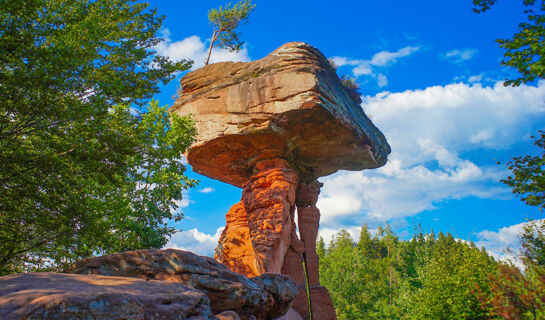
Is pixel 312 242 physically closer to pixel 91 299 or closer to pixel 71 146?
pixel 71 146

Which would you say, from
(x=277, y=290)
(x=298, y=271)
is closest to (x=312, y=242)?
(x=298, y=271)

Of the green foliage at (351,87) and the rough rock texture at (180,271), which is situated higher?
the green foliage at (351,87)

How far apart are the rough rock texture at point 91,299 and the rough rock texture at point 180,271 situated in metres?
1.31

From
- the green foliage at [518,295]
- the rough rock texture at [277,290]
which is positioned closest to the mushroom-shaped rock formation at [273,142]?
the rough rock texture at [277,290]

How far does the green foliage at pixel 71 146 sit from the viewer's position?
832 centimetres

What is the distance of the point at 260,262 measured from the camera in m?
13.5

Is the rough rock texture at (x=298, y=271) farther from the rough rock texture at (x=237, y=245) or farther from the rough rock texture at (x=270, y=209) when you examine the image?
the rough rock texture at (x=237, y=245)

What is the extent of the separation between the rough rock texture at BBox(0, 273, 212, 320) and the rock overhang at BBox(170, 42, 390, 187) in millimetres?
9895

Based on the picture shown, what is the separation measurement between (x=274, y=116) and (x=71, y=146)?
Result: 7.29m

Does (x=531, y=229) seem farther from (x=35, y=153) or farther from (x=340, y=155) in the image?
Result: (x=35, y=153)

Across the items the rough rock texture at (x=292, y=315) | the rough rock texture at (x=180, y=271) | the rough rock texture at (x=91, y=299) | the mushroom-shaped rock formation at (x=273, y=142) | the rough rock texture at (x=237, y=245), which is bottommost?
the rough rock texture at (x=292, y=315)

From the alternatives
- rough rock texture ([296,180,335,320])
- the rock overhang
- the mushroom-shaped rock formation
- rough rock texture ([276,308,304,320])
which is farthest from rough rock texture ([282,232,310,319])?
the rock overhang

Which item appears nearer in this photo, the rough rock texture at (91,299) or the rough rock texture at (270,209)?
the rough rock texture at (91,299)

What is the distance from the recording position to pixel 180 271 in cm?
566
